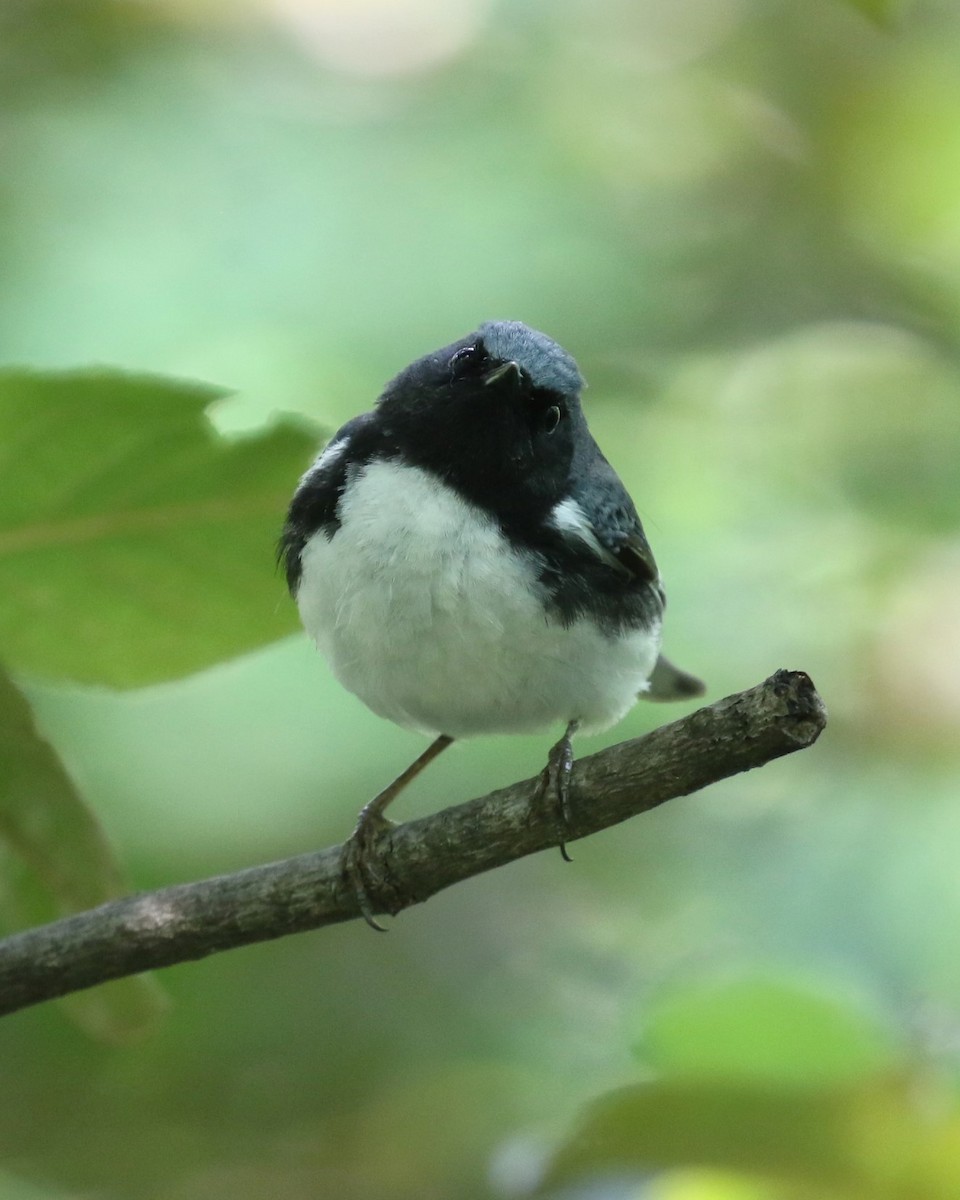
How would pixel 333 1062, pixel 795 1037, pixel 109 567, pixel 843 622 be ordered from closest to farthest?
1. pixel 795 1037
2. pixel 109 567
3. pixel 333 1062
4. pixel 843 622

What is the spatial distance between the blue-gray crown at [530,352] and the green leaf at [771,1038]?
1.12 meters

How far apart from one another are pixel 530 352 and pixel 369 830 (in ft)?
2.69

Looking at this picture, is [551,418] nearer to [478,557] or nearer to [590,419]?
[478,557]

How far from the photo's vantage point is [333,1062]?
2.45m

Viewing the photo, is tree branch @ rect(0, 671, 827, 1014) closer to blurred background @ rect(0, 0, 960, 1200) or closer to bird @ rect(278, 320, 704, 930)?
bird @ rect(278, 320, 704, 930)

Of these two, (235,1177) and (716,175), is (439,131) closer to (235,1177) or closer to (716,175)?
(716,175)

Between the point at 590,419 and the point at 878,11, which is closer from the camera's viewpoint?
the point at 878,11

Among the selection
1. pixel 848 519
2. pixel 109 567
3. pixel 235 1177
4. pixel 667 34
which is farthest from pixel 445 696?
pixel 667 34

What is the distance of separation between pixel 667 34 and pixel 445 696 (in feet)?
6.47

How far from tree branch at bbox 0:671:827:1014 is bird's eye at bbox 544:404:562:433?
77 centimetres

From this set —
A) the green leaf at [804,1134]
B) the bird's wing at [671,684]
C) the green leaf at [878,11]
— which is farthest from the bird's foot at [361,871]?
the green leaf at [878,11]

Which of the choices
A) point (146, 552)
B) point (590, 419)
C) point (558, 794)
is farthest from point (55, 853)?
point (590, 419)

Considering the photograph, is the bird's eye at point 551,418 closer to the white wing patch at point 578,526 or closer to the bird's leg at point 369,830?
the white wing patch at point 578,526

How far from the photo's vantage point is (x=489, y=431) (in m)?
2.20
